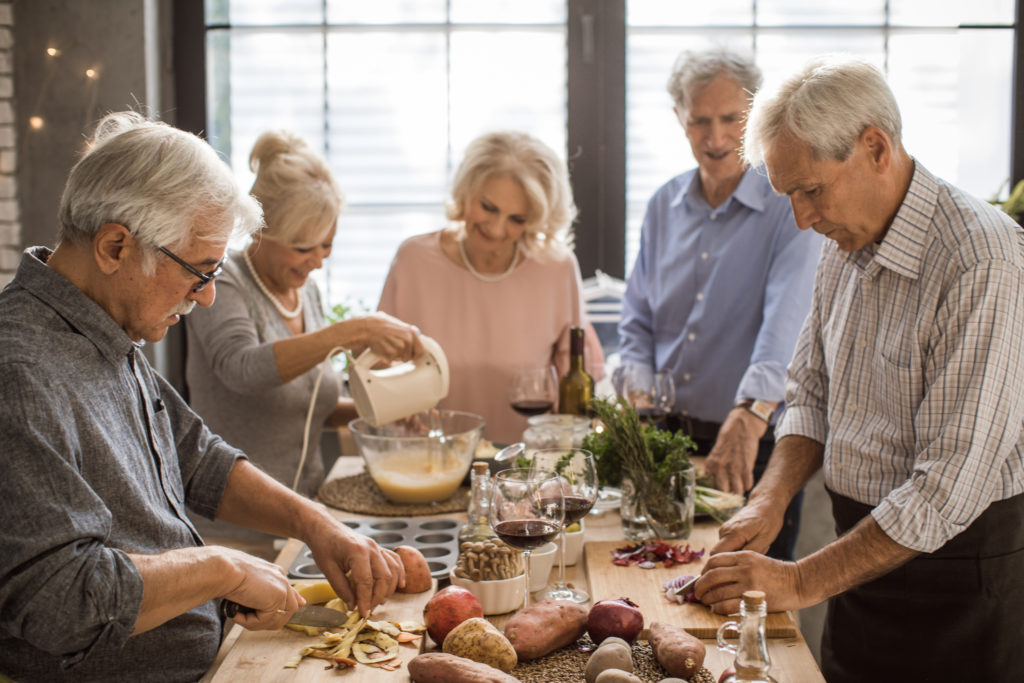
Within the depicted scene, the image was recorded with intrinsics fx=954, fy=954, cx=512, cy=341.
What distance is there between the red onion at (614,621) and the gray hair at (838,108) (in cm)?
84

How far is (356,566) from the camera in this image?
159 centimetres

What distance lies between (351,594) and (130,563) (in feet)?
1.38

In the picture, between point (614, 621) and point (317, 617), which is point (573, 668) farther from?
point (317, 617)

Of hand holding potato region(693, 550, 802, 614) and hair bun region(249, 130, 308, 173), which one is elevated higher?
hair bun region(249, 130, 308, 173)

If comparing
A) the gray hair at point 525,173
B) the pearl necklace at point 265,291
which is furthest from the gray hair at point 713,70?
the pearl necklace at point 265,291

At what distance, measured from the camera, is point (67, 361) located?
1.36m

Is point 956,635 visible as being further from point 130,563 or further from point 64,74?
point 64,74

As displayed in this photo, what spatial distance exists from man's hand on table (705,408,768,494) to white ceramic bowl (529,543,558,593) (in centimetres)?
70

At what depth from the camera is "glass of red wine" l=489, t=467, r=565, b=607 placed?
141 centimetres

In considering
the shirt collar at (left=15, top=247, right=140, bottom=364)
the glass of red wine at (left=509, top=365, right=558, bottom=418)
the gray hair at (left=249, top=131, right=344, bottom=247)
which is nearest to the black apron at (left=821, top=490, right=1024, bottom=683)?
the glass of red wine at (left=509, top=365, right=558, bottom=418)

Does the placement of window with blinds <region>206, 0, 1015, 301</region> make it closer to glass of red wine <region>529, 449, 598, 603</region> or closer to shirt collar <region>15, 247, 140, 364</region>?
glass of red wine <region>529, 449, 598, 603</region>

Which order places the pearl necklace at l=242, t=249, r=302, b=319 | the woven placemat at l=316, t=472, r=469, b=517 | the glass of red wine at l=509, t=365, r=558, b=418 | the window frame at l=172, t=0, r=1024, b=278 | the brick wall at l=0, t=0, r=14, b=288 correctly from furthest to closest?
the window frame at l=172, t=0, r=1024, b=278
the brick wall at l=0, t=0, r=14, b=288
the pearl necklace at l=242, t=249, r=302, b=319
the glass of red wine at l=509, t=365, r=558, b=418
the woven placemat at l=316, t=472, r=469, b=517

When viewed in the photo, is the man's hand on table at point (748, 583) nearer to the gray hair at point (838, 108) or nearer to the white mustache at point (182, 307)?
the gray hair at point (838, 108)

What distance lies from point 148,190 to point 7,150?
8.13 feet
